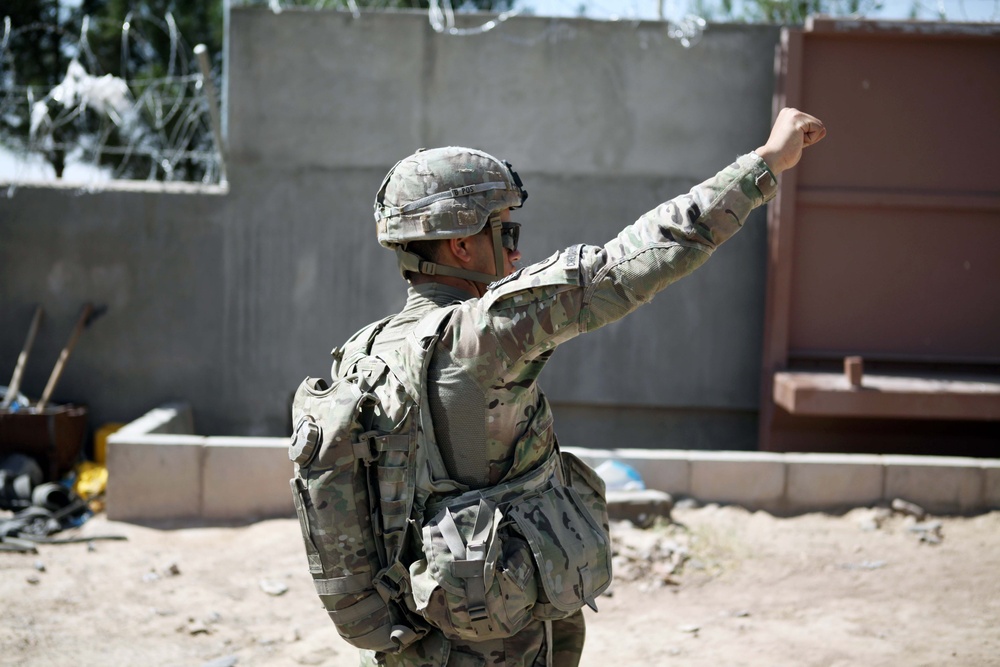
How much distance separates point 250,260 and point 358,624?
541 cm

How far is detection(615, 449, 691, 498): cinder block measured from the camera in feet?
18.4

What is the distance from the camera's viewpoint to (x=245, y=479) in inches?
216

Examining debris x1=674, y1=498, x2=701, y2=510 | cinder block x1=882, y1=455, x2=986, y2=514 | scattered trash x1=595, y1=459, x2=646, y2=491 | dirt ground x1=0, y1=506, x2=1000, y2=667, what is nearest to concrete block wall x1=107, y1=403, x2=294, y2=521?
dirt ground x1=0, y1=506, x2=1000, y2=667

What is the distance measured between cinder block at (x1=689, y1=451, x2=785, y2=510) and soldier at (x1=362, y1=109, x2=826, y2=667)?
3.53m

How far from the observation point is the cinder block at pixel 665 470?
561 cm

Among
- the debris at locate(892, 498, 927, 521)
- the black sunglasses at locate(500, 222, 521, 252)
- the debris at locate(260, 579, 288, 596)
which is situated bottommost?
the debris at locate(260, 579, 288, 596)

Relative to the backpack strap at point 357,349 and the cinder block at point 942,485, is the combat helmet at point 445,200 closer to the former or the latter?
the backpack strap at point 357,349

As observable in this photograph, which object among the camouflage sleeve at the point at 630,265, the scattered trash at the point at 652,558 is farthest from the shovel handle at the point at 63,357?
the camouflage sleeve at the point at 630,265

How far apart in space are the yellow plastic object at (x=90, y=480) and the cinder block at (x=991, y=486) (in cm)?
549

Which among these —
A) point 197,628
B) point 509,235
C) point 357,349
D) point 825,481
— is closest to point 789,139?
point 509,235

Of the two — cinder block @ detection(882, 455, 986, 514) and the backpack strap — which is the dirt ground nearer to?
cinder block @ detection(882, 455, 986, 514)

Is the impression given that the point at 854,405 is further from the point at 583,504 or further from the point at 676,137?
the point at 583,504

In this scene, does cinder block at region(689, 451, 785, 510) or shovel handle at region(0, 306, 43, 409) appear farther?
shovel handle at region(0, 306, 43, 409)

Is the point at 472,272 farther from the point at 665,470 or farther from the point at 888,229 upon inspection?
the point at 888,229
